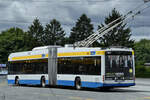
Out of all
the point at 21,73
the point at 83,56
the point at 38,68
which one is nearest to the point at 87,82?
the point at 83,56

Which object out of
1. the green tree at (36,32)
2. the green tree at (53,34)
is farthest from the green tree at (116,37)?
the green tree at (36,32)

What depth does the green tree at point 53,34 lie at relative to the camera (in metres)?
108

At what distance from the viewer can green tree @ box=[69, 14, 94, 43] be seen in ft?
318

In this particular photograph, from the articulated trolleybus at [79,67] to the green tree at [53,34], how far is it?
248ft

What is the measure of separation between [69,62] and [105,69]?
4.21 m

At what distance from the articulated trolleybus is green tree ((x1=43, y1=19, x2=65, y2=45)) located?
75692mm

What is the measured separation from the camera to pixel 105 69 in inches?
887

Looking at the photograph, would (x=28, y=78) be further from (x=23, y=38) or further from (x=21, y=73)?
(x=23, y=38)

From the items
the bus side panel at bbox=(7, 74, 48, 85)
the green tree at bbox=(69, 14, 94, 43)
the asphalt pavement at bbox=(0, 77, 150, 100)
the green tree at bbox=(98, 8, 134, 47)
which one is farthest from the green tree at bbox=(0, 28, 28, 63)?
the asphalt pavement at bbox=(0, 77, 150, 100)

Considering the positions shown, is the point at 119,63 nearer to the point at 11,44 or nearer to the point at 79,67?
the point at 79,67

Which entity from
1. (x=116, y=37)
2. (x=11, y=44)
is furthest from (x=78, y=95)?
(x=11, y=44)

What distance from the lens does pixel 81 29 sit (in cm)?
9750

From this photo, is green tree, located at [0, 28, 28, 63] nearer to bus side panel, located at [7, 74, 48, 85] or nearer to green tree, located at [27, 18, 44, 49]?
green tree, located at [27, 18, 44, 49]

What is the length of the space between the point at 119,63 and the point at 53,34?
86757 millimetres
